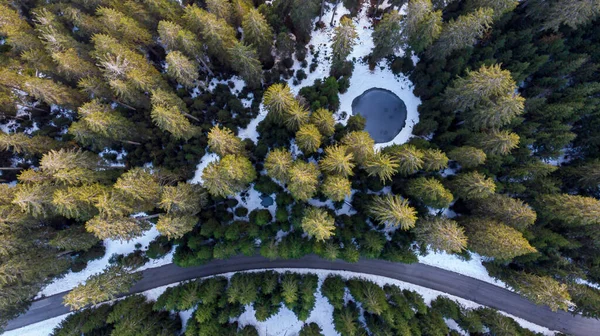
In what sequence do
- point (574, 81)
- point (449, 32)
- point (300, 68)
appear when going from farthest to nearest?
point (300, 68) → point (574, 81) → point (449, 32)

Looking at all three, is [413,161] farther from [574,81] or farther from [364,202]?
[574,81]

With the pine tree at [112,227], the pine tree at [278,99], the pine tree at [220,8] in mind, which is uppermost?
the pine tree at [220,8]

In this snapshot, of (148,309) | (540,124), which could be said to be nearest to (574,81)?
(540,124)

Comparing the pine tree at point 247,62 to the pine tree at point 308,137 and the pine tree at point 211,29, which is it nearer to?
the pine tree at point 211,29

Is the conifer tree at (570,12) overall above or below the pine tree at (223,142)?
above

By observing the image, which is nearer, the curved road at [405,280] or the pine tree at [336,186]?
the pine tree at [336,186]

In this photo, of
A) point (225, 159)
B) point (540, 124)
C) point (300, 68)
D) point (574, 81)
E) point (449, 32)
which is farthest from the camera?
point (300, 68)

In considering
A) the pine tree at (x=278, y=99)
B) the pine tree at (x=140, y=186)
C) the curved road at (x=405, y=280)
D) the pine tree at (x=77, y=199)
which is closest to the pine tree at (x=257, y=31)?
the pine tree at (x=278, y=99)
